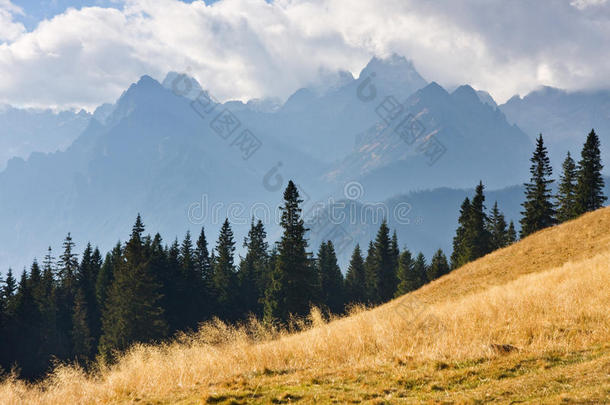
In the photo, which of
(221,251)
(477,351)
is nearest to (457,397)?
(477,351)

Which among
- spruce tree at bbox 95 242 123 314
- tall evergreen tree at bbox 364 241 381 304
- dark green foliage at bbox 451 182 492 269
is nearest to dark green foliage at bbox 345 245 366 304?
tall evergreen tree at bbox 364 241 381 304

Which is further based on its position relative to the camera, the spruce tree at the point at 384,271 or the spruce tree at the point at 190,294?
the spruce tree at the point at 384,271

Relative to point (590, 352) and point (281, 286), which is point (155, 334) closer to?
point (281, 286)

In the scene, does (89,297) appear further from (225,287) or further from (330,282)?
(330,282)

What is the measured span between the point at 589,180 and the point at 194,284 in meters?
60.2

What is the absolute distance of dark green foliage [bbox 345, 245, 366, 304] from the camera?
3098 inches

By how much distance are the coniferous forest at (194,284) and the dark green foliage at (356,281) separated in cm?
45

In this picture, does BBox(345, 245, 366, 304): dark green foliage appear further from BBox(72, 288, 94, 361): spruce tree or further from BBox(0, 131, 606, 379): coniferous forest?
BBox(72, 288, 94, 361): spruce tree

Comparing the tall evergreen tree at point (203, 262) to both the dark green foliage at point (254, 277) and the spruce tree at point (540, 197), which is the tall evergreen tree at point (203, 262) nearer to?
the dark green foliage at point (254, 277)

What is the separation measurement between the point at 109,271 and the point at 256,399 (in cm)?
6180

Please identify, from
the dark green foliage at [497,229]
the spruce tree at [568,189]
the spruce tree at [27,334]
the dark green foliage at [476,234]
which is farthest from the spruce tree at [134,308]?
the dark green foliage at [497,229]

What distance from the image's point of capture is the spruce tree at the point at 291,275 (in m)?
44.3

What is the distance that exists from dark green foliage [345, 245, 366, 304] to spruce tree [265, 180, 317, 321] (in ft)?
112

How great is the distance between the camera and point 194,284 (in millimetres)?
61625
